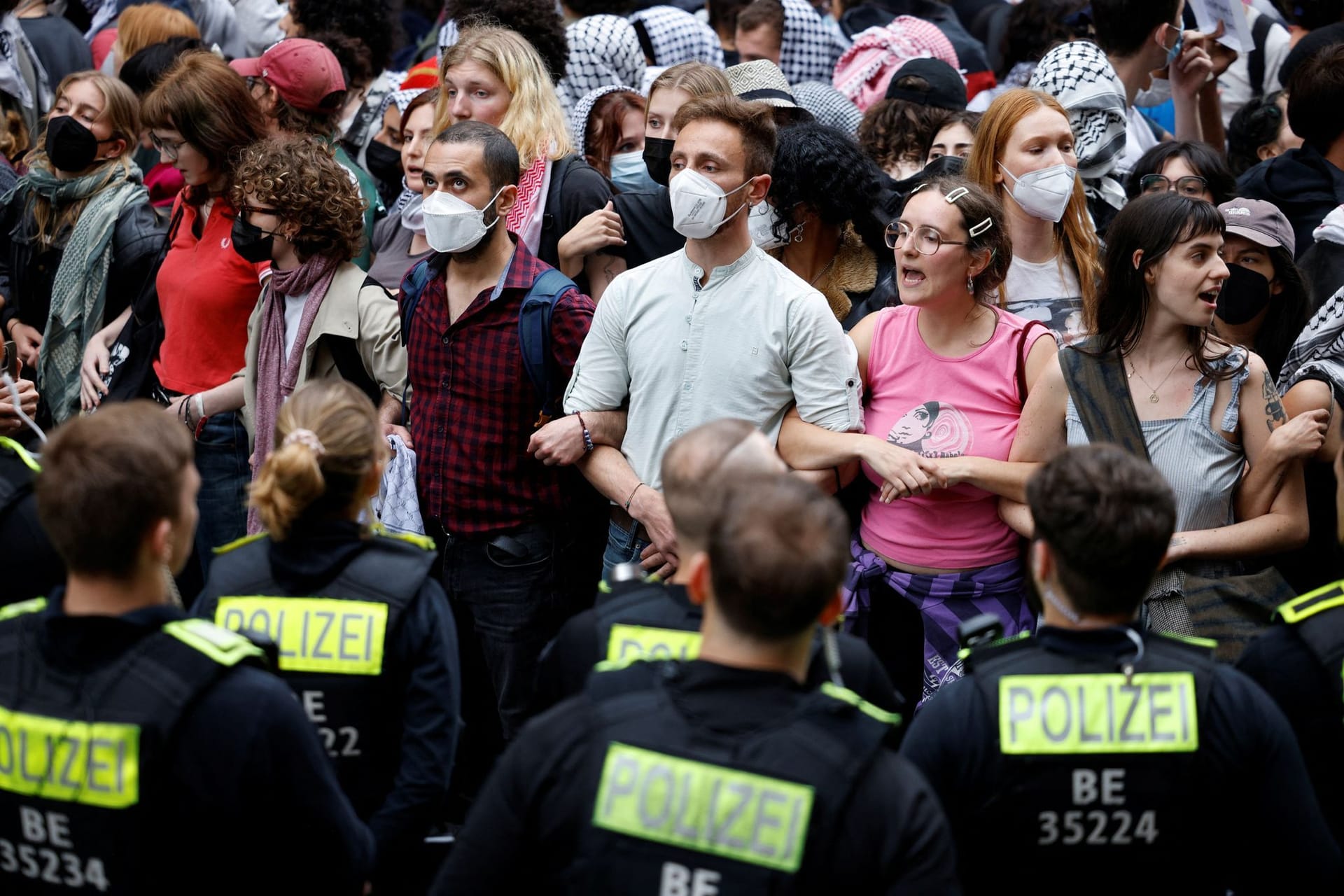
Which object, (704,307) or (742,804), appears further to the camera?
(704,307)

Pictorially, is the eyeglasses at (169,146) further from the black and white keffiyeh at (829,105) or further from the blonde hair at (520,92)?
the black and white keffiyeh at (829,105)

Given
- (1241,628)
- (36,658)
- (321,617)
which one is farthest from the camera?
(1241,628)

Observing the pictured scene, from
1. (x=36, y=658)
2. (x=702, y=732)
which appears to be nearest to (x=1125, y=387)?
(x=702, y=732)

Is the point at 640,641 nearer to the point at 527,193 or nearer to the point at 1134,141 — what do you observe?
the point at 527,193

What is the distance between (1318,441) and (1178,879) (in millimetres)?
1675

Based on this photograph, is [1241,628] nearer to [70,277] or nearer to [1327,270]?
[1327,270]

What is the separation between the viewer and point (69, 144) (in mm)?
5676

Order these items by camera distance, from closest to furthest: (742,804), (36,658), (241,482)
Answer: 1. (742,804)
2. (36,658)
3. (241,482)

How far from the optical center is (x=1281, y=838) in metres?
2.46

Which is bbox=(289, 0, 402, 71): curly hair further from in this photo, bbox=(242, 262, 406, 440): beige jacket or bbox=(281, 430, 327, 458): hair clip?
bbox=(281, 430, 327, 458): hair clip

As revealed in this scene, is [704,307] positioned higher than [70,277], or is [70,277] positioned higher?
[704,307]

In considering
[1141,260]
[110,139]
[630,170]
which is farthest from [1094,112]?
[110,139]

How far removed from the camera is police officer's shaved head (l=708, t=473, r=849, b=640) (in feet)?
7.14

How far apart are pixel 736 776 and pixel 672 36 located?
18.0 feet
